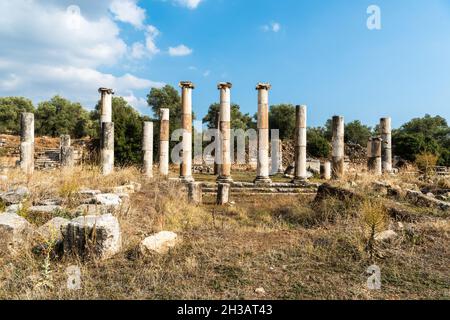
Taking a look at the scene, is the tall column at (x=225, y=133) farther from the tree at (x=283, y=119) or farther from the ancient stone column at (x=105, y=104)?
the tree at (x=283, y=119)

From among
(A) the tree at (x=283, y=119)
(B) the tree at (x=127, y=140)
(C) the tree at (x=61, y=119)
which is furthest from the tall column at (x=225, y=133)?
(C) the tree at (x=61, y=119)

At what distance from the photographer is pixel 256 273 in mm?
4359

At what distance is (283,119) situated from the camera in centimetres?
4503

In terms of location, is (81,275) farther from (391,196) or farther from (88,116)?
(88,116)

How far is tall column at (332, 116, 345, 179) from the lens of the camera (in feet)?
59.9

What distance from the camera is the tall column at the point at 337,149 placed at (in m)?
18.2

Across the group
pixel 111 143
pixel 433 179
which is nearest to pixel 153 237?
pixel 111 143

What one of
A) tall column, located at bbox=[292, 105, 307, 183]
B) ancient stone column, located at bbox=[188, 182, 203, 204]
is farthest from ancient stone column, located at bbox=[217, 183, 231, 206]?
tall column, located at bbox=[292, 105, 307, 183]

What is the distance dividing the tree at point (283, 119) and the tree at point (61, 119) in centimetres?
2600

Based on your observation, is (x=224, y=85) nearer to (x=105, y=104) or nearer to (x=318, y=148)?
(x=105, y=104)

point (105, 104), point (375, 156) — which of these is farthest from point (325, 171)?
point (105, 104)

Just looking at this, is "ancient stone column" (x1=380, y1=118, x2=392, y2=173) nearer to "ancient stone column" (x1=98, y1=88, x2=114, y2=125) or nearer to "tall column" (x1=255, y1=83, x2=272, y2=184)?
"tall column" (x1=255, y1=83, x2=272, y2=184)

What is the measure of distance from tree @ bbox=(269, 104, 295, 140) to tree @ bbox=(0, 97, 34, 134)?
117 ft

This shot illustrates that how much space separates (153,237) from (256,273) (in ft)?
5.71
